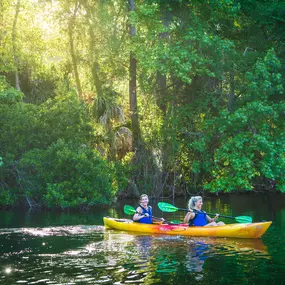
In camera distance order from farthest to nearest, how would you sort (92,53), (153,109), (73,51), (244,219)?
(73,51) → (92,53) → (153,109) → (244,219)

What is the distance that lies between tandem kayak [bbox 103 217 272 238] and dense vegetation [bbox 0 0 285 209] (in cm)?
556

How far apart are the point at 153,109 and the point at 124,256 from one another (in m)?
16.1

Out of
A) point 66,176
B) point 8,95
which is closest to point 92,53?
point 8,95

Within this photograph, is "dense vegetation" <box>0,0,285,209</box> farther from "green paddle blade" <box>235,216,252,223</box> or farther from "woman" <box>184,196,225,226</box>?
"woman" <box>184,196,225,226</box>

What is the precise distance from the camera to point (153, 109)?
2858 cm

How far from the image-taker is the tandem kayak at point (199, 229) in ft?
52.5

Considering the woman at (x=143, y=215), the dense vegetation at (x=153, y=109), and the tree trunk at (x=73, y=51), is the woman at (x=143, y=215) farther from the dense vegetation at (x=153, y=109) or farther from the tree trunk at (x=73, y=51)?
the tree trunk at (x=73, y=51)

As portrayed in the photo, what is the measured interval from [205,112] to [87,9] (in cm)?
997

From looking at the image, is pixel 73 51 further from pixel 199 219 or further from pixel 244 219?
pixel 244 219

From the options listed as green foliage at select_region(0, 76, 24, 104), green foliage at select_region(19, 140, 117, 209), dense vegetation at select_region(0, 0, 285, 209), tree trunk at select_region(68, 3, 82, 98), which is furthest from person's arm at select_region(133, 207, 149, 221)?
tree trunk at select_region(68, 3, 82, 98)

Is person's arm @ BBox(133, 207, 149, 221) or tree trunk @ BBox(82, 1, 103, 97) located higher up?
tree trunk @ BBox(82, 1, 103, 97)

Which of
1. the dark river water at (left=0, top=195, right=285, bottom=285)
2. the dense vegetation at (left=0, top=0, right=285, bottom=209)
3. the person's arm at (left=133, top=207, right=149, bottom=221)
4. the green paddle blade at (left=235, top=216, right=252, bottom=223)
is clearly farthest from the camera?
the dense vegetation at (left=0, top=0, right=285, bottom=209)

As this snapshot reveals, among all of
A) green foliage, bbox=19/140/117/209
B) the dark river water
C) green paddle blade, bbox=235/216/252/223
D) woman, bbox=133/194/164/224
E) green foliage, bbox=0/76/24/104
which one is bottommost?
the dark river water

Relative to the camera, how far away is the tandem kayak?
1599 cm
